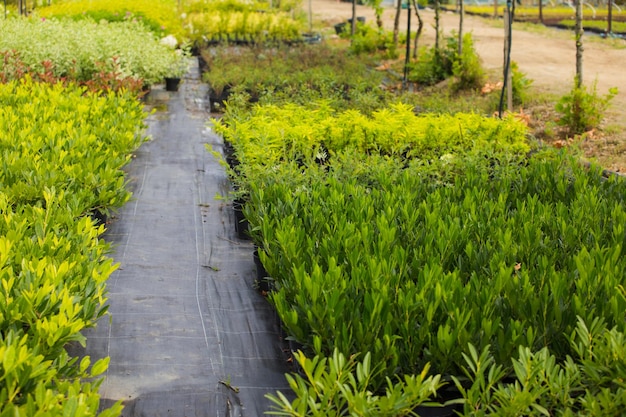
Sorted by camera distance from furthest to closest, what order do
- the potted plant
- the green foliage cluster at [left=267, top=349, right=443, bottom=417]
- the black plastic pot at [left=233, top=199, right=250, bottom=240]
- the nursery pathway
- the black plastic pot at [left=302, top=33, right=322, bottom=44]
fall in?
the black plastic pot at [left=302, top=33, right=322, bottom=44]
the potted plant
the black plastic pot at [left=233, top=199, right=250, bottom=240]
the nursery pathway
the green foliage cluster at [left=267, top=349, right=443, bottom=417]

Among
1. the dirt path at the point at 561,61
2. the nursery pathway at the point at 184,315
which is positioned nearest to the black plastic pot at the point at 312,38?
the dirt path at the point at 561,61

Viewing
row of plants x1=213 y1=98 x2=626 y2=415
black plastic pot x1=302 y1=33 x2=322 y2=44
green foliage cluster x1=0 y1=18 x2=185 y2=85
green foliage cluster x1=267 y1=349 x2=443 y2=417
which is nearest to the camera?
green foliage cluster x1=267 y1=349 x2=443 y2=417

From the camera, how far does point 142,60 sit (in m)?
11.0

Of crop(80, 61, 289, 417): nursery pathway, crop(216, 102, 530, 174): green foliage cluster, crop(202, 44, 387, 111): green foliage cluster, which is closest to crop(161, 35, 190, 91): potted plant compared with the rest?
crop(202, 44, 387, 111): green foliage cluster

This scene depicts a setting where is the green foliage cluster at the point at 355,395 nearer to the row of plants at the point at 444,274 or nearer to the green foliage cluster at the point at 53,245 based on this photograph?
the row of plants at the point at 444,274

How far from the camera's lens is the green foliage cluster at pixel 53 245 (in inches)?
99.5

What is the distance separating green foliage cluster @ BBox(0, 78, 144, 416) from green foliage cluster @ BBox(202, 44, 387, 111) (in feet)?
9.12

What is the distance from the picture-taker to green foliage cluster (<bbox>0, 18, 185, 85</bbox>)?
10.2m

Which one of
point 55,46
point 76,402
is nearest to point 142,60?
point 55,46

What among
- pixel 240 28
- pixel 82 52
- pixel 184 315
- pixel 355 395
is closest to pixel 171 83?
pixel 82 52

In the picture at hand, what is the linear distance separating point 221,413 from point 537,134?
6.71m

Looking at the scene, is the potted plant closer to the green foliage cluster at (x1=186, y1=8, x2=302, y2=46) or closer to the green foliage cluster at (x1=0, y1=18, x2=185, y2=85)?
the green foliage cluster at (x1=0, y1=18, x2=185, y2=85)

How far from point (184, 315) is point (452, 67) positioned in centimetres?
872

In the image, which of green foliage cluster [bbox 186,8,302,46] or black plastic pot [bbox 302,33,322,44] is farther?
black plastic pot [bbox 302,33,322,44]
